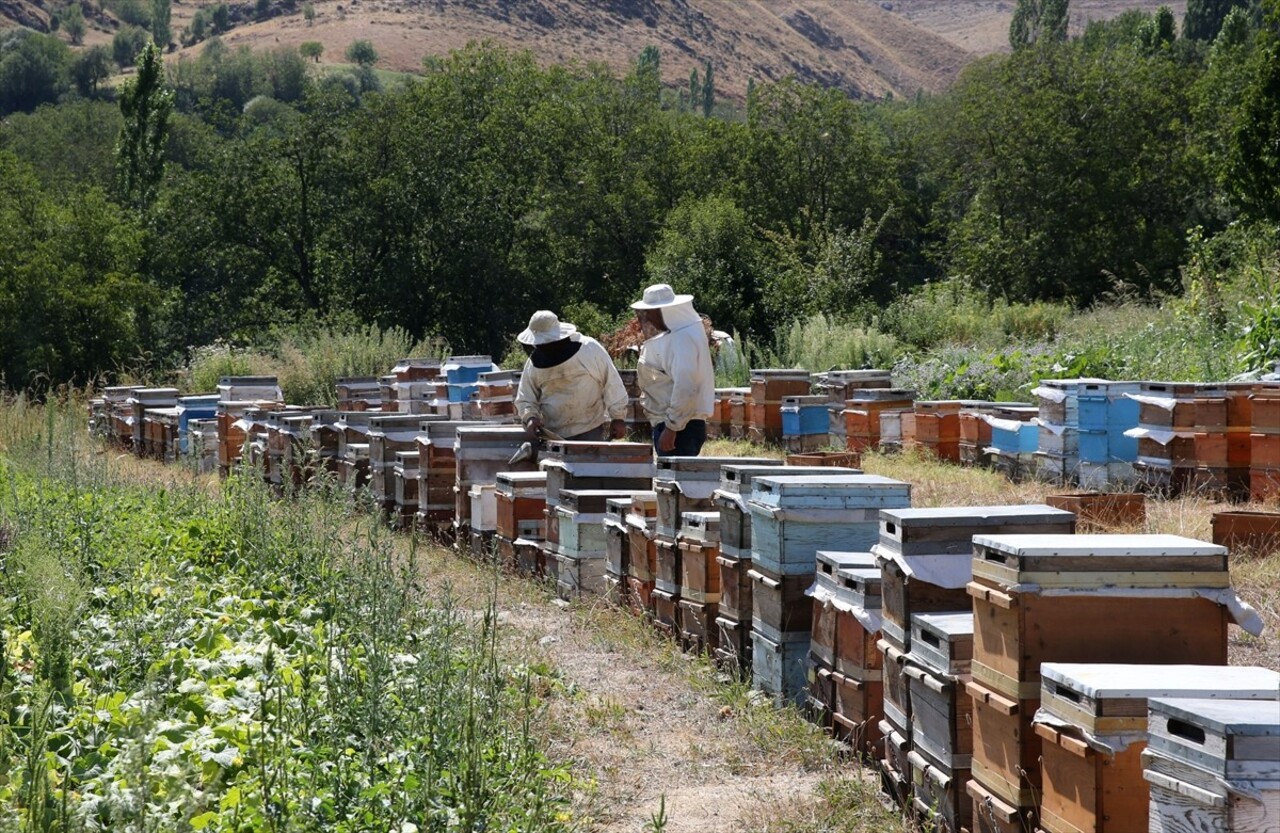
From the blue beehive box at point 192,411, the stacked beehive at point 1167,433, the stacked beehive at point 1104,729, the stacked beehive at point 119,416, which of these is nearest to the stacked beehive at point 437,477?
the stacked beehive at point 1167,433

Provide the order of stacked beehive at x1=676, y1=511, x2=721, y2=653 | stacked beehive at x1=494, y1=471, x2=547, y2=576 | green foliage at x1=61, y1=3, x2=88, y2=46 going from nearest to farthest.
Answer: stacked beehive at x1=676, y1=511, x2=721, y2=653, stacked beehive at x1=494, y1=471, x2=547, y2=576, green foliage at x1=61, y1=3, x2=88, y2=46

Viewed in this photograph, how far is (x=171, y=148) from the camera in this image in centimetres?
6425

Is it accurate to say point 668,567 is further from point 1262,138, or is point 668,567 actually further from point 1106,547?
point 1262,138

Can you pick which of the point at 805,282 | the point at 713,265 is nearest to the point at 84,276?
the point at 713,265

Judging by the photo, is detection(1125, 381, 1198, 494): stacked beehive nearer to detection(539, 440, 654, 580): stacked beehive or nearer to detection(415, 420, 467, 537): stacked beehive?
detection(539, 440, 654, 580): stacked beehive

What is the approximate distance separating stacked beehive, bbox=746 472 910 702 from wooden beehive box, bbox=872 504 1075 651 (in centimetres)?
95

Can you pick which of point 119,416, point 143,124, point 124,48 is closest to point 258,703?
point 119,416

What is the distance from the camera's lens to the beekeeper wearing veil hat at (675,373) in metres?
9.59

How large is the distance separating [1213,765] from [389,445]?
872 centimetres

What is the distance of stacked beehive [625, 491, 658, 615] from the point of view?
716 centimetres

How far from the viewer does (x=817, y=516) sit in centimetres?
554

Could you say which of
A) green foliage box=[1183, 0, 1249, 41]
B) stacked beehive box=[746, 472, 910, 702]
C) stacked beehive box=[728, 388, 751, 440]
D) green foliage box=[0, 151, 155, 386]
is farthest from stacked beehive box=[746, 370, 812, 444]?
Result: green foliage box=[1183, 0, 1249, 41]

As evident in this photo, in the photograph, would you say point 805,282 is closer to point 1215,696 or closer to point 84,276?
point 84,276

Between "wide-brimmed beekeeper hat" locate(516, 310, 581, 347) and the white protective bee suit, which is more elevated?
"wide-brimmed beekeeper hat" locate(516, 310, 581, 347)
